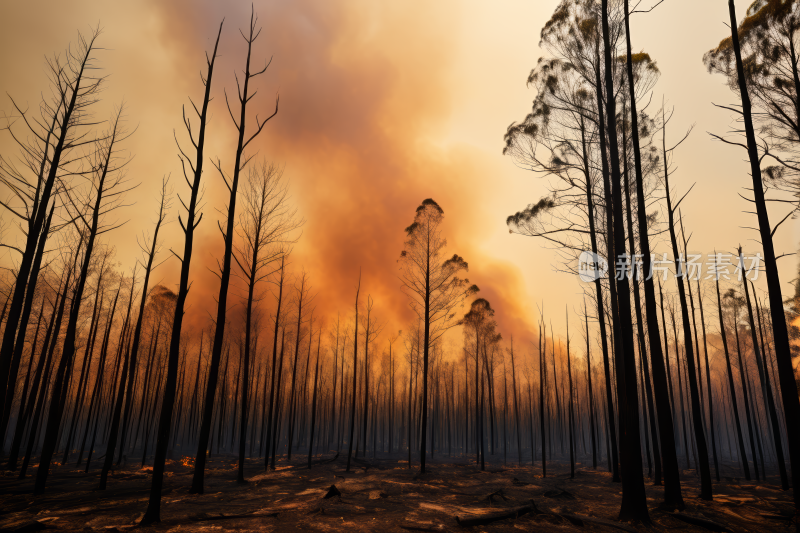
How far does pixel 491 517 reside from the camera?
7379mm

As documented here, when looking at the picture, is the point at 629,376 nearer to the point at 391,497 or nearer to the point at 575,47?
the point at 391,497

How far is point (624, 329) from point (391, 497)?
783cm

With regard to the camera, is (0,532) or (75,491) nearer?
(0,532)

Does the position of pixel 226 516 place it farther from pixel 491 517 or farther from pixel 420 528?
pixel 491 517

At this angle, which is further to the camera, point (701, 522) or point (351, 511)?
point (351, 511)

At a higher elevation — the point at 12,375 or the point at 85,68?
the point at 85,68

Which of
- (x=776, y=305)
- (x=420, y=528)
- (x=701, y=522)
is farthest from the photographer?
(x=776, y=305)

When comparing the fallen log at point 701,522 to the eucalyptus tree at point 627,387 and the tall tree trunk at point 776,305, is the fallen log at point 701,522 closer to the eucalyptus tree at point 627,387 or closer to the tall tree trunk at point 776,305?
the eucalyptus tree at point 627,387

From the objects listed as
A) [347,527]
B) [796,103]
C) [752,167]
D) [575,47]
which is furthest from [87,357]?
[796,103]

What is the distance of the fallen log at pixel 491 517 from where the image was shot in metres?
7.08

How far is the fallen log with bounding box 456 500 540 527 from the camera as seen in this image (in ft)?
23.2

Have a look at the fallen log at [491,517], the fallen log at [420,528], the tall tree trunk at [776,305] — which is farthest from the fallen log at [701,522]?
the fallen log at [420,528]

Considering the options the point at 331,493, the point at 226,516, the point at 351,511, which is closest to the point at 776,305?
the point at 351,511

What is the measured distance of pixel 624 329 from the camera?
855 cm
